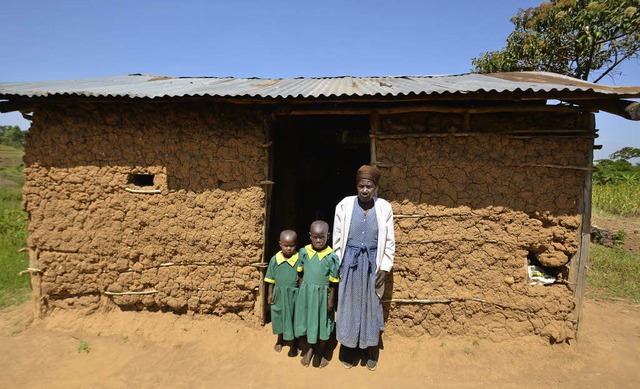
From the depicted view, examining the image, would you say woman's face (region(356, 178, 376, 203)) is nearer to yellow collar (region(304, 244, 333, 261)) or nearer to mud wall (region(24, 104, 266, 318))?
yellow collar (region(304, 244, 333, 261))

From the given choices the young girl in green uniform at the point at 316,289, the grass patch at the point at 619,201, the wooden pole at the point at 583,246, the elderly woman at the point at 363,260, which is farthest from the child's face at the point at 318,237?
the grass patch at the point at 619,201

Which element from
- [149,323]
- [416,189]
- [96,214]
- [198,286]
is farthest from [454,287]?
[96,214]

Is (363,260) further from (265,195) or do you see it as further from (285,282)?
(265,195)

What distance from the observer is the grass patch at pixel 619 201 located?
38.8ft

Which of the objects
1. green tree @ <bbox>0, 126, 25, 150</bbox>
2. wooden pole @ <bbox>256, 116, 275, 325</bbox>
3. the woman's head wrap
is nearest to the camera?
the woman's head wrap

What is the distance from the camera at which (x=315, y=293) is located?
3.43 m

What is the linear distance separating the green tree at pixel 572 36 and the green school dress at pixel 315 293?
8858 mm

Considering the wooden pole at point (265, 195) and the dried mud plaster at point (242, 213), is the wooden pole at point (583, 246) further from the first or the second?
the wooden pole at point (265, 195)

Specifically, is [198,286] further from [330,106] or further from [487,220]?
[487,220]

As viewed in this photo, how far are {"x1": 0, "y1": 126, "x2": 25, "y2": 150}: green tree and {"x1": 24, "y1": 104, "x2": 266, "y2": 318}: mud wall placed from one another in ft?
123

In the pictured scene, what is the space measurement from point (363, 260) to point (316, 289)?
1.79 feet

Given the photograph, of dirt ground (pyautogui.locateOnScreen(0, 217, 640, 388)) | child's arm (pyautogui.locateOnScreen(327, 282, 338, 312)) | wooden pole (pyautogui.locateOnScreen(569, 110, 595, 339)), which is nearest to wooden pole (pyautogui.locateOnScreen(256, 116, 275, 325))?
dirt ground (pyautogui.locateOnScreen(0, 217, 640, 388))

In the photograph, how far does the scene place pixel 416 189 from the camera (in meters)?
3.67

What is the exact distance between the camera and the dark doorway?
16.9 feet
